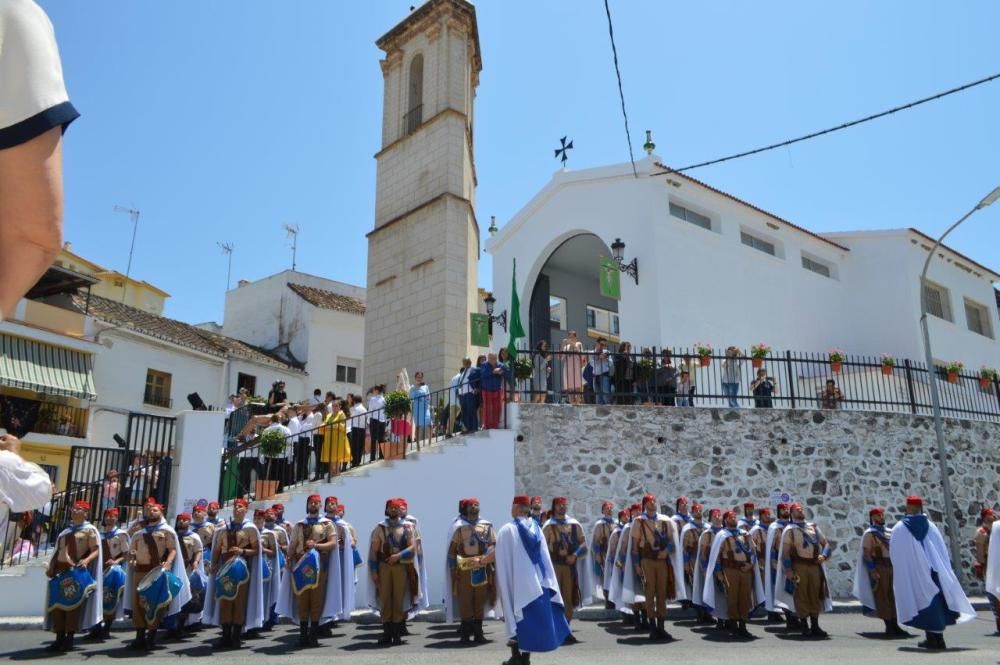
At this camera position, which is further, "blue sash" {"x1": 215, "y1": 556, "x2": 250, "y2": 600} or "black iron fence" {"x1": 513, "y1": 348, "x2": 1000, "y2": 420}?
"black iron fence" {"x1": 513, "y1": 348, "x2": 1000, "y2": 420}

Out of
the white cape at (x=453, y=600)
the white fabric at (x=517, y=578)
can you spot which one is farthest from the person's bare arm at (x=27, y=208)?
the white cape at (x=453, y=600)

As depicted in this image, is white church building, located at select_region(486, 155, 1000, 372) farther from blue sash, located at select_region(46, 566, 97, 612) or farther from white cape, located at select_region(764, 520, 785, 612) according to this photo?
blue sash, located at select_region(46, 566, 97, 612)

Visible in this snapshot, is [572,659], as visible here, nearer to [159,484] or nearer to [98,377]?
[159,484]

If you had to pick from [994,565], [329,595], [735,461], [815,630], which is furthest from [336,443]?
[994,565]

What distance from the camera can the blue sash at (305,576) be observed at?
10.2 metres

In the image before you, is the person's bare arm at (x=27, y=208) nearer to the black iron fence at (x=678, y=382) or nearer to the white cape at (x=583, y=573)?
the white cape at (x=583, y=573)

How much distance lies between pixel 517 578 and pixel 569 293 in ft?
56.2

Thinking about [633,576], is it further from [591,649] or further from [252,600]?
[252,600]

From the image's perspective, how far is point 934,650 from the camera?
9.30m

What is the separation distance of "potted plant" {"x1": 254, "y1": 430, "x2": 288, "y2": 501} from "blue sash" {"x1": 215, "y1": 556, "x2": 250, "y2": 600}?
3604mm

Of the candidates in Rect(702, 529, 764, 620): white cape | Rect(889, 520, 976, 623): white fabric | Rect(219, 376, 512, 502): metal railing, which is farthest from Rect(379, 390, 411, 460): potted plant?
Rect(889, 520, 976, 623): white fabric

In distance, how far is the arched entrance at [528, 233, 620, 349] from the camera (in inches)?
888

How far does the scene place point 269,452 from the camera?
46.1ft

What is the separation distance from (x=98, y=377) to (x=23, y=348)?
2.83 metres
